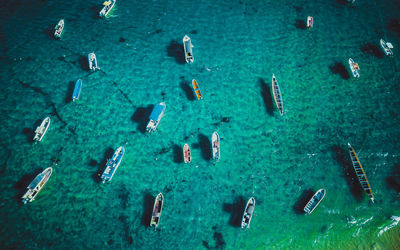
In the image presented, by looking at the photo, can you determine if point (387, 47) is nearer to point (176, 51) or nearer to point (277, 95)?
point (277, 95)

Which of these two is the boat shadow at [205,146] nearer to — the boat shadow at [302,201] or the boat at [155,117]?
Result: the boat at [155,117]

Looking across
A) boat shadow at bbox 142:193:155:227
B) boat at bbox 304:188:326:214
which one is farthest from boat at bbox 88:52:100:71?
boat at bbox 304:188:326:214

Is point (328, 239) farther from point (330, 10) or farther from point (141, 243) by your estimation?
point (330, 10)

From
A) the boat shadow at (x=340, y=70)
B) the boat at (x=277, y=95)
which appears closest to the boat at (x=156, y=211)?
the boat at (x=277, y=95)

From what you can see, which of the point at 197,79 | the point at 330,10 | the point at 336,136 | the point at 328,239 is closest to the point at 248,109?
the point at 197,79

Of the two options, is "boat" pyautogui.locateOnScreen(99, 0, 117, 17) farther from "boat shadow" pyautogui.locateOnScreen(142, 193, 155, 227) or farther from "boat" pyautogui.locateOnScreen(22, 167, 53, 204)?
"boat shadow" pyautogui.locateOnScreen(142, 193, 155, 227)
